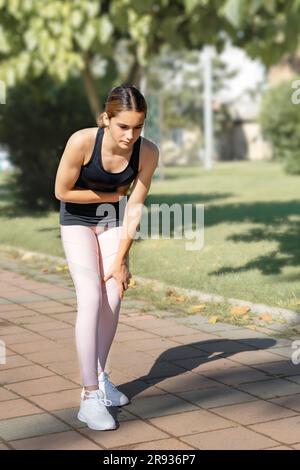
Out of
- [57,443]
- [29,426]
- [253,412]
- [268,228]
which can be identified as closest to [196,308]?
[253,412]

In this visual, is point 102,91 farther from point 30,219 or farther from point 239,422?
point 239,422

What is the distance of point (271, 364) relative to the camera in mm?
5988

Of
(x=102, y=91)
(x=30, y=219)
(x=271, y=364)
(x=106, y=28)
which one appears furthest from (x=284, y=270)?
(x=102, y=91)

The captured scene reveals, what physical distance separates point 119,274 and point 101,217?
12.8 inches

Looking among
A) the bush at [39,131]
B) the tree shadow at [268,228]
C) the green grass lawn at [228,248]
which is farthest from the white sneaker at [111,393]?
the bush at [39,131]

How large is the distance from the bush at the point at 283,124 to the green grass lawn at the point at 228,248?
11764 mm

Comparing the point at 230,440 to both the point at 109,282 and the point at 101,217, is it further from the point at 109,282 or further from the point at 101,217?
the point at 101,217

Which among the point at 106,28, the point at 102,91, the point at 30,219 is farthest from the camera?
the point at 102,91

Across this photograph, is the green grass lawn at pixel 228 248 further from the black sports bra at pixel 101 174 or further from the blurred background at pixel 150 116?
the black sports bra at pixel 101 174

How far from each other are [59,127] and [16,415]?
12.1 metres

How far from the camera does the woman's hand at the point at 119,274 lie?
16.0ft

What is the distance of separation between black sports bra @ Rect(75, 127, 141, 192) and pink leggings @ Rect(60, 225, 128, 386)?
9.2 inches

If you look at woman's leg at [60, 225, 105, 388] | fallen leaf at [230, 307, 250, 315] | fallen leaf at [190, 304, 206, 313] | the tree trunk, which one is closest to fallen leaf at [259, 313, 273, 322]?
fallen leaf at [230, 307, 250, 315]

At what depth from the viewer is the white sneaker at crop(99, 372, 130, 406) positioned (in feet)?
16.6
